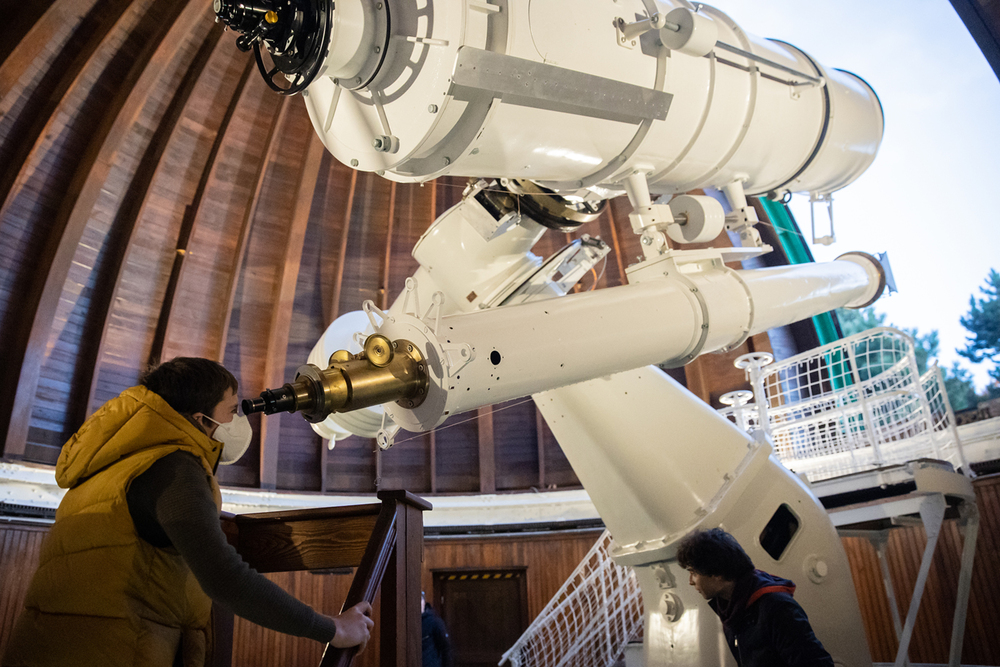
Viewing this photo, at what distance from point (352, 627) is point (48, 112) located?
7.04m

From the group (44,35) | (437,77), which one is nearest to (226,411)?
(437,77)

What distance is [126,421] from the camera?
70.8 inches

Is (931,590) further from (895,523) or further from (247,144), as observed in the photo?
(247,144)

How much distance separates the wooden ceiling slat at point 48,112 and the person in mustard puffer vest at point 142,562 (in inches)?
243

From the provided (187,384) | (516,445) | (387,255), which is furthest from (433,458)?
(187,384)

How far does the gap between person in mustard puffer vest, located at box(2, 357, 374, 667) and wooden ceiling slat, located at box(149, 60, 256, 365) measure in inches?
259

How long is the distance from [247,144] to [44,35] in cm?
222

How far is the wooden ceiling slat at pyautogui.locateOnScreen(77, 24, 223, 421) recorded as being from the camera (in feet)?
23.9

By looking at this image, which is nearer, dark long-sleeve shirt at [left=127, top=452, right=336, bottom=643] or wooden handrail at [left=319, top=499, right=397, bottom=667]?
dark long-sleeve shirt at [left=127, top=452, right=336, bottom=643]

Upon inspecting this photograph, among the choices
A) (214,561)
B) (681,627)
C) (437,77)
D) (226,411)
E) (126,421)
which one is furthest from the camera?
(681,627)

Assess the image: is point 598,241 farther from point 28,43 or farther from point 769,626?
point 28,43

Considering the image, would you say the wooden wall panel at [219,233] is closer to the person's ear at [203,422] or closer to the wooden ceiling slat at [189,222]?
the wooden ceiling slat at [189,222]

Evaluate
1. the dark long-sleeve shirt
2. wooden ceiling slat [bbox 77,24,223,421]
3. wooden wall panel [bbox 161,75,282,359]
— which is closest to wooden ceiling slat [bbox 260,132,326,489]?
wooden wall panel [bbox 161,75,282,359]

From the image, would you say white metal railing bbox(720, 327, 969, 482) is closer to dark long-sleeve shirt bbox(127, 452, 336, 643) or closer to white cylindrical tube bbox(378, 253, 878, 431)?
white cylindrical tube bbox(378, 253, 878, 431)
